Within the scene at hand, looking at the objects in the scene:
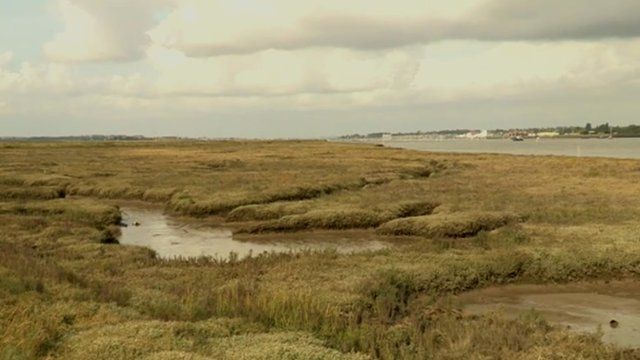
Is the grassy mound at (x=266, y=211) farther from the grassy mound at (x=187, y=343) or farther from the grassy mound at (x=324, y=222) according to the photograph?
the grassy mound at (x=187, y=343)

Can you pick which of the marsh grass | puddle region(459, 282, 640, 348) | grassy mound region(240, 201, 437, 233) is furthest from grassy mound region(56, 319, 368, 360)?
grassy mound region(240, 201, 437, 233)

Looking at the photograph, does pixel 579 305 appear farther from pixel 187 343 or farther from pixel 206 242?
pixel 206 242

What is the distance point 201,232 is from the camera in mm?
37906

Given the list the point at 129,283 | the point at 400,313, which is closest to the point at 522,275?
the point at 400,313

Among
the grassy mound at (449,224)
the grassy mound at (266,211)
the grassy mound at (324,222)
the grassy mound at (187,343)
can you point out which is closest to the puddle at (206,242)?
the grassy mound at (324,222)

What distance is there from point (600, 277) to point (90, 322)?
18.9 metres

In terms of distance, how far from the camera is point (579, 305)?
20141 mm

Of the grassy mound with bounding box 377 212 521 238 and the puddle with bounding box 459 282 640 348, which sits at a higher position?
the grassy mound with bounding box 377 212 521 238

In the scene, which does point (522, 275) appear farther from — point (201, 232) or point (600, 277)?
point (201, 232)

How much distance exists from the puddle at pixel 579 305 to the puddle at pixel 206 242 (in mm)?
10024

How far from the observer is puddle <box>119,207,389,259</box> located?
31.3 meters

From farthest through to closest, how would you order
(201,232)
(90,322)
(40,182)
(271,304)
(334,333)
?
(40,182), (201,232), (271,304), (334,333), (90,322)

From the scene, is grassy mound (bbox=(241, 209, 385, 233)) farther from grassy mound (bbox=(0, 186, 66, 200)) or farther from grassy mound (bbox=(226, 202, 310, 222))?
grassy mound (bbox=(0, 186, 66, 200))

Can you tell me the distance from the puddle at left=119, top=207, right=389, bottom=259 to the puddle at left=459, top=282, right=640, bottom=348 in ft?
32.9
